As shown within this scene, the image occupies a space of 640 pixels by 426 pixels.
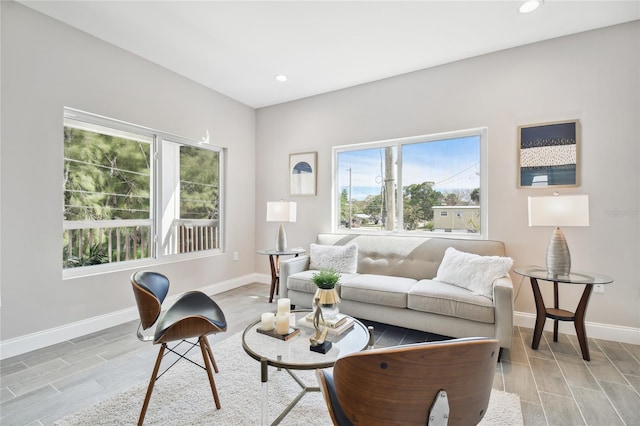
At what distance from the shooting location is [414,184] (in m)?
3.75

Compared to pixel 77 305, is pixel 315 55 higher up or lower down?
higher up

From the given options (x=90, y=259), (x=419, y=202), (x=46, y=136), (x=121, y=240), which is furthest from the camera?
(x=419, y=202)

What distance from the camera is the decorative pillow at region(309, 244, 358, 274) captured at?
137 inches

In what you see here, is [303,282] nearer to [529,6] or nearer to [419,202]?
[419,202]

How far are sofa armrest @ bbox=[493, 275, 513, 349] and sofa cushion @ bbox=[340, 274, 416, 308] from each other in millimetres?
715

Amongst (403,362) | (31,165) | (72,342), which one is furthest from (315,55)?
(72,342)

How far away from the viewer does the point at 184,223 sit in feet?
13.1

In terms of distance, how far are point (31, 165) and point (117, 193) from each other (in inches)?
31.4

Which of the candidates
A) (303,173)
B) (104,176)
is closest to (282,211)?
(303,173)

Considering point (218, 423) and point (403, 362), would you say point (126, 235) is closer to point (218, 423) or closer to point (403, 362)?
point (218, 423)

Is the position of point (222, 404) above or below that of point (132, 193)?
below

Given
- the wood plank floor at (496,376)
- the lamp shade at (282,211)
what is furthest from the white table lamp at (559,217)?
the lamp shade at (282,211)

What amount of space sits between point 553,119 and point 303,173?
9.75 ft

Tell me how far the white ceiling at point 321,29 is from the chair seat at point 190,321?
2.40 meters
